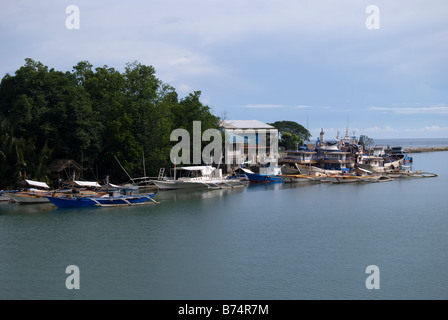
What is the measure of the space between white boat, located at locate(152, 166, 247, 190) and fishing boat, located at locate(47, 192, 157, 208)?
673 centimetres

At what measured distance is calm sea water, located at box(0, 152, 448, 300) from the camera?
46.7 ft

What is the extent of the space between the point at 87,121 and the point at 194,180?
31.4 feet

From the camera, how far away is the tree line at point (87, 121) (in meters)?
30.0

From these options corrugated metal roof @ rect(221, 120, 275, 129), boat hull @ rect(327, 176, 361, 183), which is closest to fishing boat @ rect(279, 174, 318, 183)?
boat hull @ rect(327, 176, 361, 183)

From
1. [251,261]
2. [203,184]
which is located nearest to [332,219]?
[251,261]

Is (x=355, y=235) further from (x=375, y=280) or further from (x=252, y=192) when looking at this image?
(x=252, y=192)

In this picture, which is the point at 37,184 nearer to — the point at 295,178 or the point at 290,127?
the point at 295,178

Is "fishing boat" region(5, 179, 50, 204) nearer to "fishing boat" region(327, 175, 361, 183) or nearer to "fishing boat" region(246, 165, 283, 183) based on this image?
"fishing boat" region(246, 165, 283, 183)

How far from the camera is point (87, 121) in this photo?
32094 mm

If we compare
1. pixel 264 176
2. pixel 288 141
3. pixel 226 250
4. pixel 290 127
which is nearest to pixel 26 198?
pixel 226 250

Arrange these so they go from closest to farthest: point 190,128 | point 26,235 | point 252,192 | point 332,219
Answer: point 26,235 < point 332,219 < point 252,192 < point 190,128

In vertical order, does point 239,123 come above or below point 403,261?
above

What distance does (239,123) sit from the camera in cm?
6128

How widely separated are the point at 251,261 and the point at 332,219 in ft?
31.1
